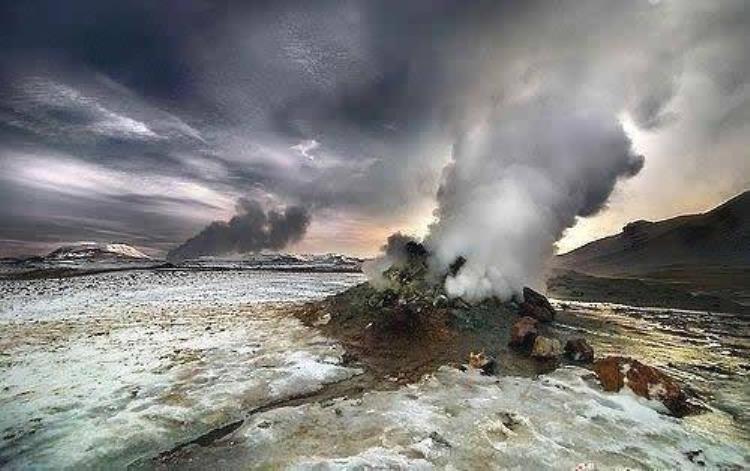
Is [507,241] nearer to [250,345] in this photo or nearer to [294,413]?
[250,345]

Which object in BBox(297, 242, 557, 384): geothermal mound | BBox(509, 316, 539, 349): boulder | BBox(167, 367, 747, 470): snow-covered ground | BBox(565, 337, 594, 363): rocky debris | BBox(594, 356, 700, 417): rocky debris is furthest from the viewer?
BBox(509, 316, 539, 349): boulder

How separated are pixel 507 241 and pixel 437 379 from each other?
1477 centimetres

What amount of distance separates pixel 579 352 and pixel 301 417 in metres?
11.2

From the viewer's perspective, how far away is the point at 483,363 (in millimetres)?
14344

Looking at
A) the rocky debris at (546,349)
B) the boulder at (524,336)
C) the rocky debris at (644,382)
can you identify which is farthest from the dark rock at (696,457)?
the boulder at (524,336)

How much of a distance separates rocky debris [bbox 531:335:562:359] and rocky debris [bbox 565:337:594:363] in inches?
14.5

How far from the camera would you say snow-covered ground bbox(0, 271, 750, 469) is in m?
8.45

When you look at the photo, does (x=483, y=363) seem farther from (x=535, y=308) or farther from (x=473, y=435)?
(x=535, y=308)

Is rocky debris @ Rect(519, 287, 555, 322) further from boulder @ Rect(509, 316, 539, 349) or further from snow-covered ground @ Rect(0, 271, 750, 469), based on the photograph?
snow-covered ground @ Rect(0, 271, 750, 469)

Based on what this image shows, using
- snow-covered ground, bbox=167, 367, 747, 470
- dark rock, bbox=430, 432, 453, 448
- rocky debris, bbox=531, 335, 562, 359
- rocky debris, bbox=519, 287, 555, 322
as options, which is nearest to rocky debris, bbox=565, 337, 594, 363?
rocky debris, bbox=531, 335, 562, 359

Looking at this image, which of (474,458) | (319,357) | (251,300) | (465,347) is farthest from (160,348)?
(251,300)

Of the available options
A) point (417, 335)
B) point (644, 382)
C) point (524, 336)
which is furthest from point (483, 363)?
point (644, 382)

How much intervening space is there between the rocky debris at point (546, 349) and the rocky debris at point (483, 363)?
223 cm

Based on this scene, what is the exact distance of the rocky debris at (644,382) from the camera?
1130 centimetres
